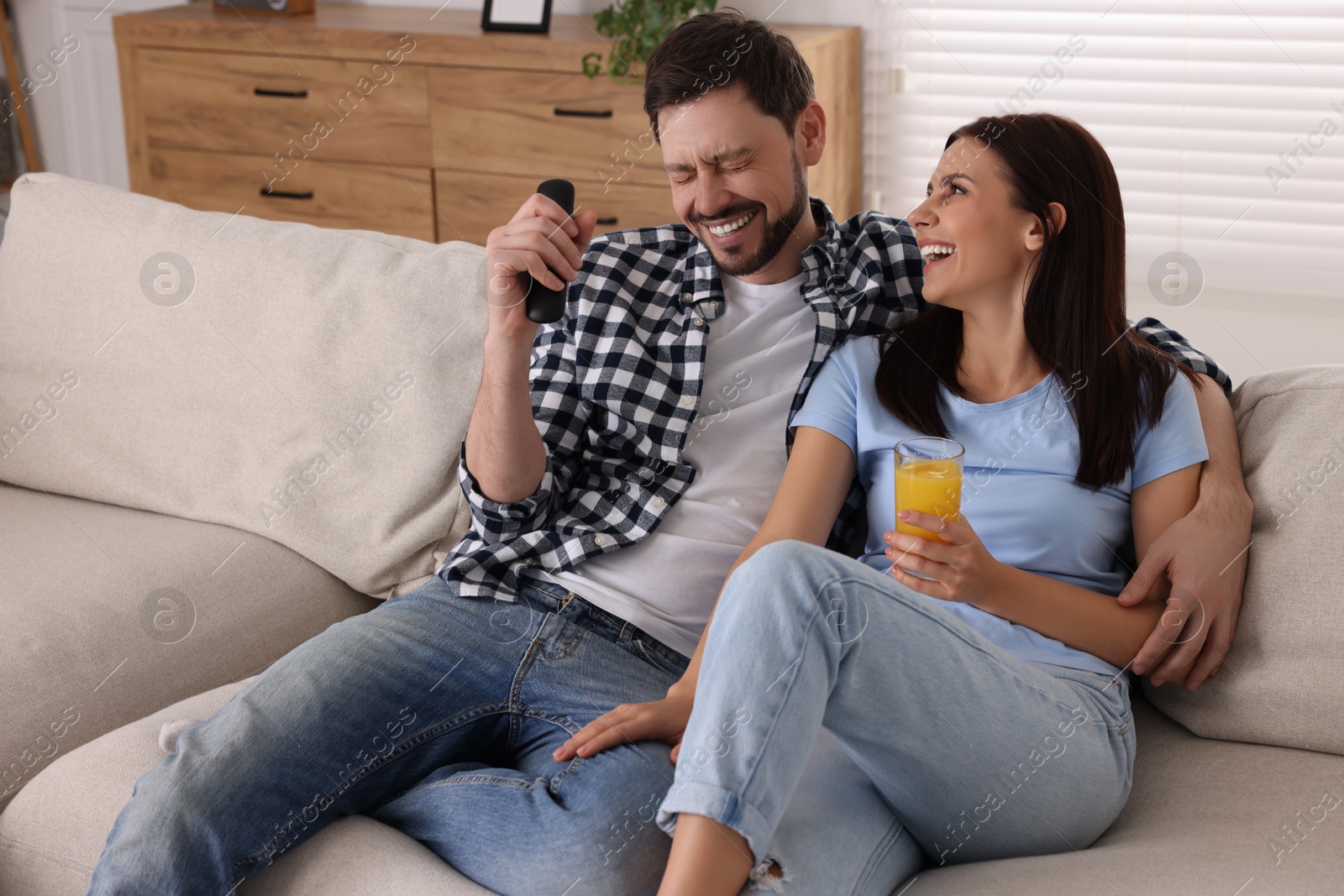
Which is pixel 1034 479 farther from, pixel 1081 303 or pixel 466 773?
pixel 466 773

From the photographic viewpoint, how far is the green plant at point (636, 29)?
9.82 feet

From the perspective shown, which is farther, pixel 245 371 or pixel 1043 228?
pixel 245 371

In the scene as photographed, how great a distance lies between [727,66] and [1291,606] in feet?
3.13

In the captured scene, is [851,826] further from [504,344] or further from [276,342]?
[276,342]

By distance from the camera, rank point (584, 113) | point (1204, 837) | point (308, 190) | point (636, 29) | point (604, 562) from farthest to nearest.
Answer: point (308, 190)
point (584, 113)
point (636, 29)
point (604, 562)
point (1204, 837)

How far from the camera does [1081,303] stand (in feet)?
4.81

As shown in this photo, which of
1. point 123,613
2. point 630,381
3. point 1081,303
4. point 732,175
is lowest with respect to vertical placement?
point 123,613

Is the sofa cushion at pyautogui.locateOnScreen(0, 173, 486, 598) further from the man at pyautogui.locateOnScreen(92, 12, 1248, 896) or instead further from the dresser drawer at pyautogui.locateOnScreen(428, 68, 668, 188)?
the dresser drawer at pyautogui.locateOnScreen(428, 68, 668, 188)

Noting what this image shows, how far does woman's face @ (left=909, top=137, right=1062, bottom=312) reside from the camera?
1461 millimetres

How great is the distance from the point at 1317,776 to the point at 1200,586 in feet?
0.77

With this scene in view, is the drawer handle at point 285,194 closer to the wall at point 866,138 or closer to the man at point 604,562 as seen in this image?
the wall at point 866,138

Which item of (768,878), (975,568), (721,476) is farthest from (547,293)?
(768,878)

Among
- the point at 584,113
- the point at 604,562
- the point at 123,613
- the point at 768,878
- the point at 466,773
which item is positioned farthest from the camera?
the point at 584,113

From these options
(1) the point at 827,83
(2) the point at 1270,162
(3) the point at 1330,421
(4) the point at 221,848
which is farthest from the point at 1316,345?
(4) the point at 221,848
